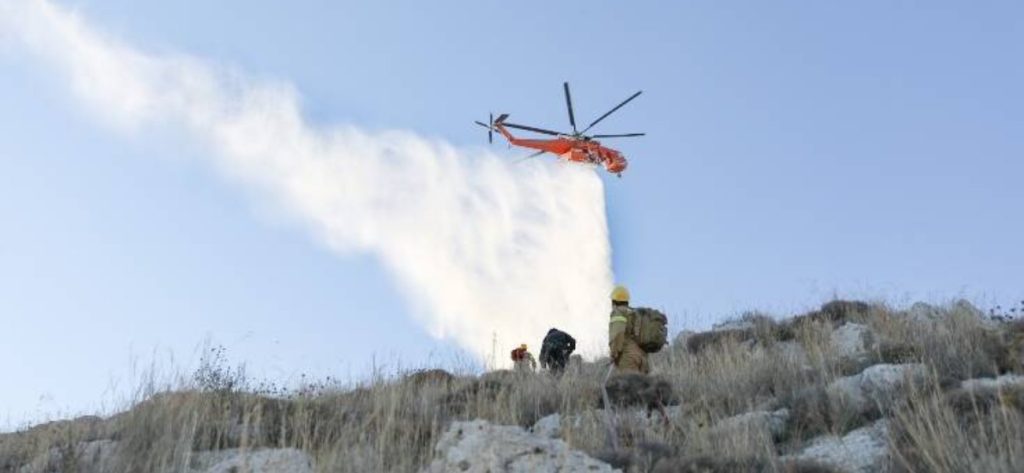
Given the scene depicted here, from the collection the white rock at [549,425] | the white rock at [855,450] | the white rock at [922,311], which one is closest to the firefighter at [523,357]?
the white rock at [922,311]

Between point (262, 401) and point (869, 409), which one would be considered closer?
point (869, 409)

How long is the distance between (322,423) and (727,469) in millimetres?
3314

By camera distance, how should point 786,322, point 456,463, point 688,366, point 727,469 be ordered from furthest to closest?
point 786,322 < point 688,366 < point 727,469 < point 456,463

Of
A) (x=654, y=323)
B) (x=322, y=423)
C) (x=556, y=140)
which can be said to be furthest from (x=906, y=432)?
(x=556, y=140)

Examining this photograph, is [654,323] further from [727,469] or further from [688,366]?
[727,469]

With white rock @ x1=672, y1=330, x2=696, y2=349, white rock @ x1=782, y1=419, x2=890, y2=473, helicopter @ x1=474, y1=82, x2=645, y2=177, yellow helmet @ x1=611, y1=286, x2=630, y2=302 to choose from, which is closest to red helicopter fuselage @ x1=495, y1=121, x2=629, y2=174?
helicopter @ x1=474, y1=82, x2=645, y2=177

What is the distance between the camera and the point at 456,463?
16.4 ft

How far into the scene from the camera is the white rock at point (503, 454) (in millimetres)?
4879

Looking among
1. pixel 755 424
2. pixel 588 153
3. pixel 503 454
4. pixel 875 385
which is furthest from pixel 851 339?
pixel 588 153

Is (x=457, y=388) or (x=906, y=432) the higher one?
(x=457, y=388)

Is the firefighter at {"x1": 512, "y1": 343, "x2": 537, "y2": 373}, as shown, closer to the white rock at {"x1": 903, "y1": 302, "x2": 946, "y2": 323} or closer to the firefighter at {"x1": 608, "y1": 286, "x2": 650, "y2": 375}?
the firefighter at {"x1": 608, "y1": 286, "x2": 650, "y2": 375}

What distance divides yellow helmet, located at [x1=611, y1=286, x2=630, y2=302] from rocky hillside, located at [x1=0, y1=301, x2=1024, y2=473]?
1545 millimetres

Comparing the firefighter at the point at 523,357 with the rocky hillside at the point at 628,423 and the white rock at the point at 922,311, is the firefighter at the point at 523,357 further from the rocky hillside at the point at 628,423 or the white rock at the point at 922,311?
the white rock at the point at 922,311

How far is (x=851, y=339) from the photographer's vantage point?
42.3 feet
